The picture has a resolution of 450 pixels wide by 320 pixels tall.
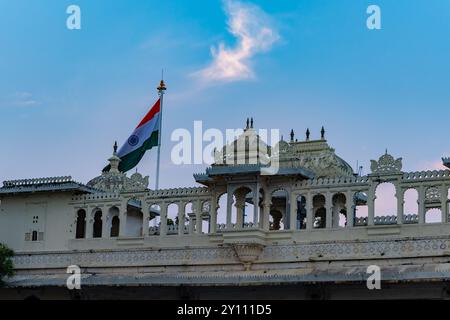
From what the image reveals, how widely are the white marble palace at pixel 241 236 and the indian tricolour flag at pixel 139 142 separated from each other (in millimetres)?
875

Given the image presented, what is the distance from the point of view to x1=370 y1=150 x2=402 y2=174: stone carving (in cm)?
3133

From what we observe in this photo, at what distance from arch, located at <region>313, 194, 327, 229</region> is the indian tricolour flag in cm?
765

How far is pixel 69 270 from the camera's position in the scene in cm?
3641

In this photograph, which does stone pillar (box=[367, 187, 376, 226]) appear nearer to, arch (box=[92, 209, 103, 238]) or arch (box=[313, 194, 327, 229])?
arch (box=[313, 194, 327, 229])

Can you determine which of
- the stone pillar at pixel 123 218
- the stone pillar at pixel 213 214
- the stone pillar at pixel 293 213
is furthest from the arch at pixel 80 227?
the stone pillar at pixel 293 213

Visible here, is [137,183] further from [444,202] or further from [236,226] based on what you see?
[444,202]

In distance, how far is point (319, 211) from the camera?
129 ft

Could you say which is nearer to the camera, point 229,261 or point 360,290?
point 360,290

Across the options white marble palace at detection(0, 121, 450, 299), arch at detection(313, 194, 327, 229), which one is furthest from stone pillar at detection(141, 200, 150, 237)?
arch at detection(313, 194, 327, 229)

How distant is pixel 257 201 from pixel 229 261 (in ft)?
8.27

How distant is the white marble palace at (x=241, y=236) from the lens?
30.7 metres
